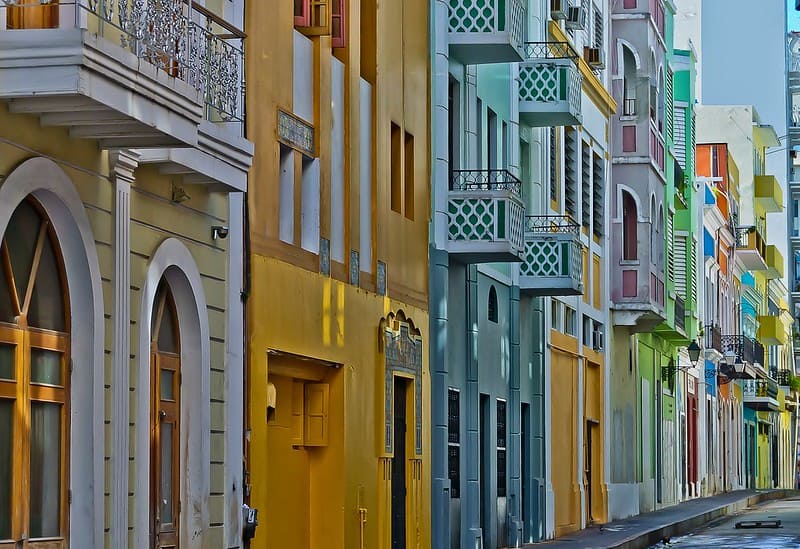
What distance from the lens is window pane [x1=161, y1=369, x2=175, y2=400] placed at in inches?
551

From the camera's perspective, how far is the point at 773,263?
71562 mm

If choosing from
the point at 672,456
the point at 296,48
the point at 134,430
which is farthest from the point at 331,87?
the point at 672,456

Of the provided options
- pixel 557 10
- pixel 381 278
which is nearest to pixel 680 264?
pixel 557 10

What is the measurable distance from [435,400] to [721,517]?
2036cm

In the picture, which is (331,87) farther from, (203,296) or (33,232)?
(33,232)

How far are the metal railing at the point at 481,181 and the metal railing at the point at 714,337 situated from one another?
29380mm

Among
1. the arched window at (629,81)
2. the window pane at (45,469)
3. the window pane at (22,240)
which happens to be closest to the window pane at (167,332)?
the window pane at (45,469)

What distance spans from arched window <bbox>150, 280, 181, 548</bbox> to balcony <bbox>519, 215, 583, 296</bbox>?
12.0 m

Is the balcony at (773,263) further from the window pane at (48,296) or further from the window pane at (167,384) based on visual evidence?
the window pane at (48,296)

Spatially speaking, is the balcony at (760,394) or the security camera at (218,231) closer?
the security camera at (218,231)

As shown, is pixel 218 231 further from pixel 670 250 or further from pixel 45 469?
pixel 670 250

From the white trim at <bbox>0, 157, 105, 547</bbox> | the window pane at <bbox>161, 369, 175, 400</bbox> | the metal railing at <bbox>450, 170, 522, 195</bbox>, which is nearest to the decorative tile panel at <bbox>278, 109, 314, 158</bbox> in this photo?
the window pane at <bbox>161, 369, 175, 400</bbox>

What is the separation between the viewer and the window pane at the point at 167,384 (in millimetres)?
14000

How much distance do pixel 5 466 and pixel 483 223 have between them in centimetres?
1161
